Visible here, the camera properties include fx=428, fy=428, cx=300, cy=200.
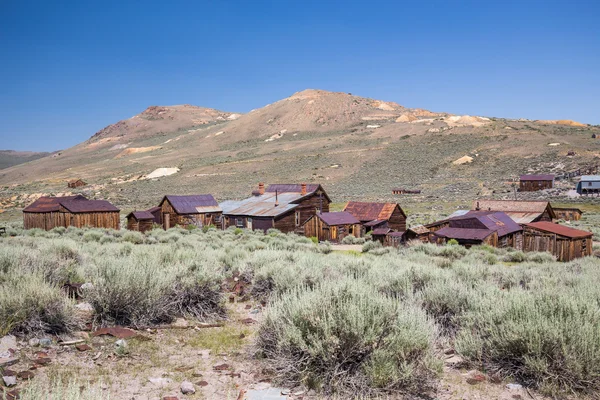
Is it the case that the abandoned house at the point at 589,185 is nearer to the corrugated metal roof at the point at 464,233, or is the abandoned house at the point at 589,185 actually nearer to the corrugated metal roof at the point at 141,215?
the corrugated metal roof at the point at 464,233

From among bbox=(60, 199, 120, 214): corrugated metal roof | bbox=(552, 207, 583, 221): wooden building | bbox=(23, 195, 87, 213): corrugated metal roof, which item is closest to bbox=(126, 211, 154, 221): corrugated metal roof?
bbox=(60, 199, 120, 214): corrugated metal roof

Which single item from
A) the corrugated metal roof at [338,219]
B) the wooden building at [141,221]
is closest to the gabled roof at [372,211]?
the corrugated metal roof at [338,219]

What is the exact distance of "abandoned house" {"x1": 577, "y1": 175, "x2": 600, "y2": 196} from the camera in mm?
56500

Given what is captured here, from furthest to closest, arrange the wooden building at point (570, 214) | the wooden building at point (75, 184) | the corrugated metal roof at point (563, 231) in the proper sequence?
the wooden building at point (75, 184)
the wooden building at point (570, 214)
the corrugated metal roof at point (563, 231)

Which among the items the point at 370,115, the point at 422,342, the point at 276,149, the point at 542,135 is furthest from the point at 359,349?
the point at 370,115

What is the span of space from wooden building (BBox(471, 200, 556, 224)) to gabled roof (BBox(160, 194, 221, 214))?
22.3 meters

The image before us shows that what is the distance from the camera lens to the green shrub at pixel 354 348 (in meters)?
4.42

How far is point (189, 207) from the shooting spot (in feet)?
122

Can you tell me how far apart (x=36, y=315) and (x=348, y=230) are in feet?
91.1

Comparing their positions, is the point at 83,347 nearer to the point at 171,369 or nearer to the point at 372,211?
the point at 171,369

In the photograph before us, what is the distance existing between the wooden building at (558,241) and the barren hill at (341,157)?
104 ft

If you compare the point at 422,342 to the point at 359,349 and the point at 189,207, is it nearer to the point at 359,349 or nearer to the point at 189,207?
the point at 359,349

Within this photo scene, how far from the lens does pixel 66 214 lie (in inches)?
1282

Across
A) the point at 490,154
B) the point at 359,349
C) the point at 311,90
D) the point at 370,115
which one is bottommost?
the point at 359,349
